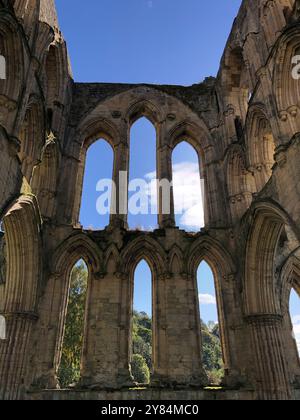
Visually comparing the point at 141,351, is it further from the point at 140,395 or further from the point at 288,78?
the point at 288,78

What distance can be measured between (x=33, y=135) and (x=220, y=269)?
7.02 metres

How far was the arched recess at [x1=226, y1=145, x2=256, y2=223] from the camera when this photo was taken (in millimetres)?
11117

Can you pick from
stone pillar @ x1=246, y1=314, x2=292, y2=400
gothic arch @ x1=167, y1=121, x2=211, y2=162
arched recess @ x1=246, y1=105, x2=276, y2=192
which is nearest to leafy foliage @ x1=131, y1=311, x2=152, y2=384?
stone pillar @ x1=246, y1=314, x2=292, y2=400

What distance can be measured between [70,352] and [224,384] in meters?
11.5

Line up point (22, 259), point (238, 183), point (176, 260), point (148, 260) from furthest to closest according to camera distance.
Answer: point (238, 183) → point (148, 260) → point (176, 260) → point (22, 259)

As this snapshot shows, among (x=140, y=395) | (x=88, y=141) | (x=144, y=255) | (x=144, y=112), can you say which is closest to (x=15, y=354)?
(x=140, y=395)

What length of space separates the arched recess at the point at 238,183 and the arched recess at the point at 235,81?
82.6 inches

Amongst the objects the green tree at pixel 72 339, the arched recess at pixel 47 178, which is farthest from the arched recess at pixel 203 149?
the green tree at pixel 72 339

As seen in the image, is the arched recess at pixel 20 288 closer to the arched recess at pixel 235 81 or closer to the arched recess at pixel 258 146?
the arched recess at pixel 258 146

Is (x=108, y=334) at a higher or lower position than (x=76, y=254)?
lower

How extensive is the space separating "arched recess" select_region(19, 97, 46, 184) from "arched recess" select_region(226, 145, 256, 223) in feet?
20.5

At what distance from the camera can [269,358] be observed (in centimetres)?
885

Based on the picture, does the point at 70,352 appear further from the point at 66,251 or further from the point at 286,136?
the point at 286,136
